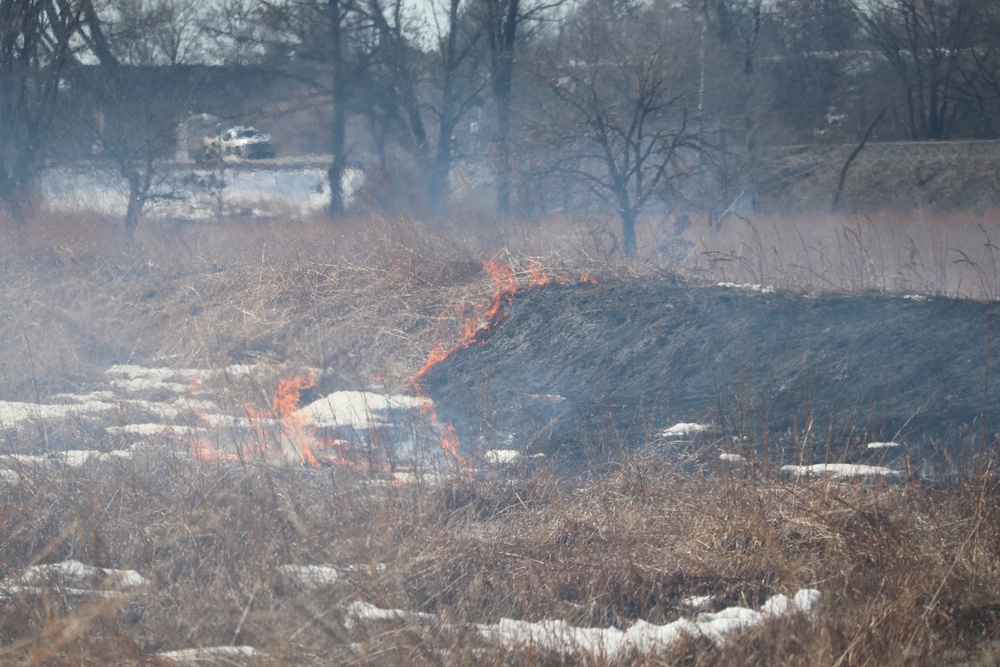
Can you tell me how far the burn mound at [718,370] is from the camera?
5488 mm

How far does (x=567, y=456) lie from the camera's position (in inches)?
218

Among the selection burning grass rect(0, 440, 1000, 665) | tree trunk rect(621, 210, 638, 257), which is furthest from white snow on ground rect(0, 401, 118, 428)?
tree trunk rect(621, 210, 638, 257)

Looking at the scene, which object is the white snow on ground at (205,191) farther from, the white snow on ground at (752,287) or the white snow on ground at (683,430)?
the white snow on ground at (683,430)

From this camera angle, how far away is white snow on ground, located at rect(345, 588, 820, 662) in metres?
2.93

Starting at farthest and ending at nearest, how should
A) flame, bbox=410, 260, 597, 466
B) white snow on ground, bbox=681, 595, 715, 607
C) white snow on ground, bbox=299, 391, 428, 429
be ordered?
flame, bbox=410, 260, 597, 466
white snow on ground, bbox=299, 391, 428, 429
white snow on ground, bbox=681, 595, 715, 607

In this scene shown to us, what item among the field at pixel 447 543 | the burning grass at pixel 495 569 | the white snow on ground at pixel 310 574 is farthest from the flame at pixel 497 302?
the white snow on ground at pixel 310 574

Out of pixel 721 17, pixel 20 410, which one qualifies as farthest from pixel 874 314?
pixel 721 17

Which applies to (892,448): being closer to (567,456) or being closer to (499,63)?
(567,456)

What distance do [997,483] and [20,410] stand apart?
23.3 ft

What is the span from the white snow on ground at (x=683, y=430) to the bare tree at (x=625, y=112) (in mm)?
6037

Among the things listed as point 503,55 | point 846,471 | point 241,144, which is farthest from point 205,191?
point 846,471

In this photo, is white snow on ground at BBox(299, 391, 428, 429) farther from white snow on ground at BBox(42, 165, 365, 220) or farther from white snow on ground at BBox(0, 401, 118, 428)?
white snow on ground at BBox(42, 165, 365, 220)

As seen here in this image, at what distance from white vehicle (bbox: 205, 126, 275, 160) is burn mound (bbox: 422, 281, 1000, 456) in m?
11.5

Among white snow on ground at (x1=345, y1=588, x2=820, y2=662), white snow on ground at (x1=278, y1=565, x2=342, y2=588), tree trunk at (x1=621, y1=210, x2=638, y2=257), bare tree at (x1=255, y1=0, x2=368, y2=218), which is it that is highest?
bare tree at (x1=255, y1=0, x2=368, y2=218)
